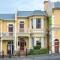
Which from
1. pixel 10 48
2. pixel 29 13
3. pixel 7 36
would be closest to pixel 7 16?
pixel 29 13

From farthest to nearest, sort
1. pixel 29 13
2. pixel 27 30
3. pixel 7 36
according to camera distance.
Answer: pixel 29 13 → pixel 27 30 → pixel 7 36

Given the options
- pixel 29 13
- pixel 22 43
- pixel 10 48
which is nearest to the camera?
pixel 10 48

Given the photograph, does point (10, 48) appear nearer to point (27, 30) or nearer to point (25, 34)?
point (25, 34)

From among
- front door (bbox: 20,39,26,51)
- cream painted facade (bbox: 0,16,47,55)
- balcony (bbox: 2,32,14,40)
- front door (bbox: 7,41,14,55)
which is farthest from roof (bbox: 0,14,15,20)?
front door (bbox: 20,39,26,51)

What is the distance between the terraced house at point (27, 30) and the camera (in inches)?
2488

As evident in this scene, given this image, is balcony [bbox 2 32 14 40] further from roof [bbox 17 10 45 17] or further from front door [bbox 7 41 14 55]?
roof [bbox 17 10 45 17]

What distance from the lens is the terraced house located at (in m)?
63.2

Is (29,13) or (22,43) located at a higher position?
(29,13)

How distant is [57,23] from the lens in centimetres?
6041

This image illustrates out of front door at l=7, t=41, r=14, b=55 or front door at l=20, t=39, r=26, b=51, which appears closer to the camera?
front door at l=7, t=41, r=14, b=55

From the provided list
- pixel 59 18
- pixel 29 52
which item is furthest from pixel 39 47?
pixel 59 18

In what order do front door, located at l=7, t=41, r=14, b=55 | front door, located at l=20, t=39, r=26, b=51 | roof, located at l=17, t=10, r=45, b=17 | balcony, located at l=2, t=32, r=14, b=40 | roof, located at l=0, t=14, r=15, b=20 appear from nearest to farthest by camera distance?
1. balcony, located at l=2, t=32, r=14, b=40
2. roof, located at l=17, t=10, r=45, b=17
3. front door, located at l=7, t=41, r=14, b=55
4. front door, located at l=20, t=39, r=26, b=51
5. roof, located at l=0, t=14, r=15, b=20

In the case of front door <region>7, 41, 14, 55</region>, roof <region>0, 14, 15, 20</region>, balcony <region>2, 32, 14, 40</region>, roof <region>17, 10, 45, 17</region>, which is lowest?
front door <region>7, 41, 14, 55</region>

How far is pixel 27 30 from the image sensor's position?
211 ft
